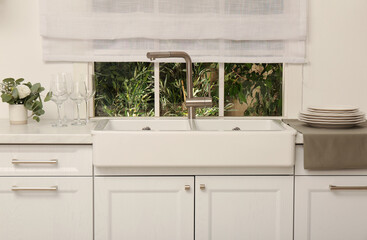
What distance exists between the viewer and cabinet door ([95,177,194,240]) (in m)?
2.05

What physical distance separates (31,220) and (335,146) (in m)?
1.35

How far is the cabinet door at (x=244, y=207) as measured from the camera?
206 centimetres

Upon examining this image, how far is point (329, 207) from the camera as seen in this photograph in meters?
2.08

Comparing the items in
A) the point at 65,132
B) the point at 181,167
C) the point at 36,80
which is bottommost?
the point at 181,167

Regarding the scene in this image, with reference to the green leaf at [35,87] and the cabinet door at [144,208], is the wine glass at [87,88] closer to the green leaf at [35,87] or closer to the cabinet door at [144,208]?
the green leaf at [35,87]

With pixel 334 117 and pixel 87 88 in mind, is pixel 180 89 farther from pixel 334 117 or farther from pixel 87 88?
pixel 334 117

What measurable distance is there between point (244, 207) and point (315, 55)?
103 centimetres

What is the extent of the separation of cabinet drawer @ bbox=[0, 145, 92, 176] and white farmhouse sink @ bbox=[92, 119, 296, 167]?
0.29ft

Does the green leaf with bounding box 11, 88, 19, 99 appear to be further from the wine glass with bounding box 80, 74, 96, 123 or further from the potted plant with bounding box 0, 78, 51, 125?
the wine glass with bounding box 80, 74, 96, 123

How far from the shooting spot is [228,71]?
107 inches

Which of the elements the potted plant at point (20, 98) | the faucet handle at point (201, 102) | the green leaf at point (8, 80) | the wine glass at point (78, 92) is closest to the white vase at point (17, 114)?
the potted plant at point (20, 98)

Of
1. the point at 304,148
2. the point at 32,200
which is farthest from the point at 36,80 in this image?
the point at 304,148

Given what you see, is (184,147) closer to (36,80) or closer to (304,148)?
(304,148)

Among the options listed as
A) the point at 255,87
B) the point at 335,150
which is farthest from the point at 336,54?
the point at 335,150
